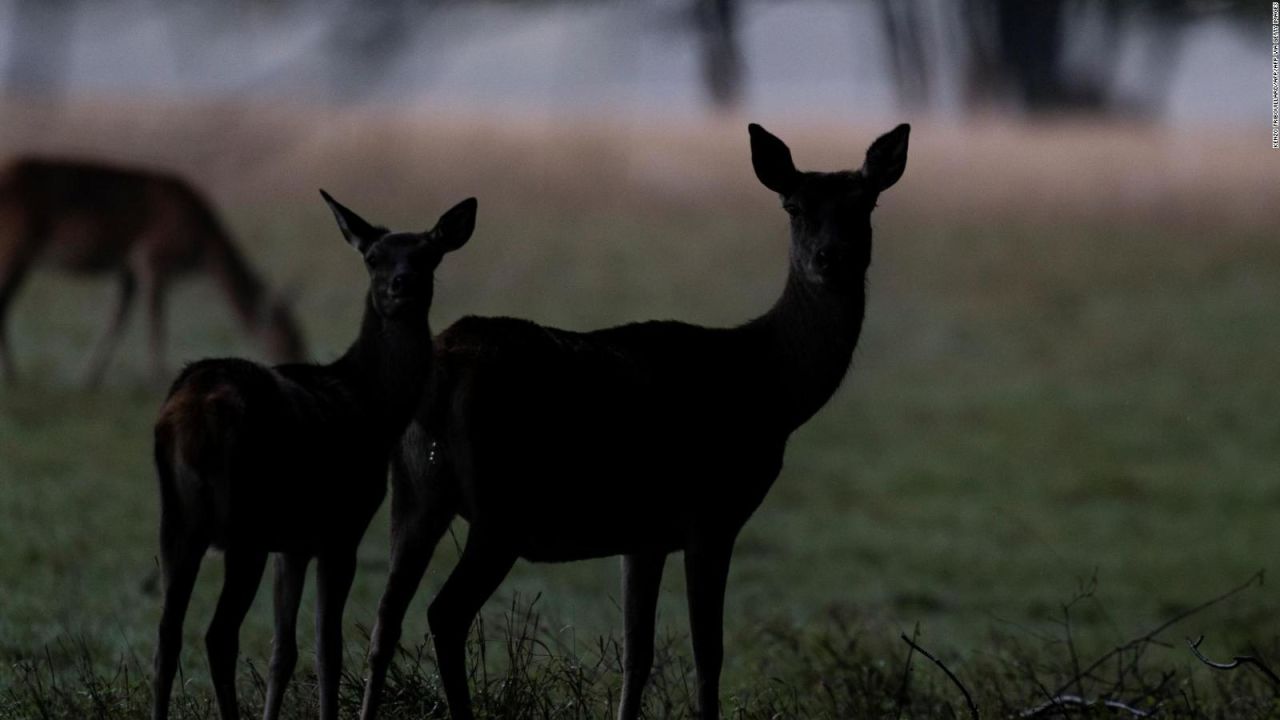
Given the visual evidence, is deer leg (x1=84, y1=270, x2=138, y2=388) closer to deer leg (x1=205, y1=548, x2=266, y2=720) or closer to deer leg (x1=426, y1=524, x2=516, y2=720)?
deer leg (x1=426, y1=524, x2=516, y2=720)

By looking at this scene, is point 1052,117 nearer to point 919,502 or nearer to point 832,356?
point 919,502

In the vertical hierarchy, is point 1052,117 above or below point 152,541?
above

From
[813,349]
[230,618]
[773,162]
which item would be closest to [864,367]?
[813,349]

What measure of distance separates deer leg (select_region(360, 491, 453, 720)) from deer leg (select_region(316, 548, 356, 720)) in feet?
0.38

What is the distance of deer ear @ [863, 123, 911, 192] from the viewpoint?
6051mm

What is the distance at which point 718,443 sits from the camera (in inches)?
236

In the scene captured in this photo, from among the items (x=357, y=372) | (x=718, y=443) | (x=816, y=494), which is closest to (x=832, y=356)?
(x=718, y=443)

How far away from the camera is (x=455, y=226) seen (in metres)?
5.32

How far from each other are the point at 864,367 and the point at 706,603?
58.2 feet

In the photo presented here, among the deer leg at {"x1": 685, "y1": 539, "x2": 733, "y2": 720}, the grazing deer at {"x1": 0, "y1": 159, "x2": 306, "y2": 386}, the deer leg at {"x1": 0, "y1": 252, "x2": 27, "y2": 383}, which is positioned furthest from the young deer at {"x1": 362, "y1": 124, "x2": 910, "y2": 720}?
the deer leg at {"x1": 0, "y1": 252, "x2": 27, "y2": 383}

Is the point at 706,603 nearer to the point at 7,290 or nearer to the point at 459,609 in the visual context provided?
the point at 459,609

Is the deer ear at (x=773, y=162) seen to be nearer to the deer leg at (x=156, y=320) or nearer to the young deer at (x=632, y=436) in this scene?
the young deer at (x=632, y=436)

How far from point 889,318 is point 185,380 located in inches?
799

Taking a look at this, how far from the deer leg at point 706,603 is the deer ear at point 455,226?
132 centimetres
